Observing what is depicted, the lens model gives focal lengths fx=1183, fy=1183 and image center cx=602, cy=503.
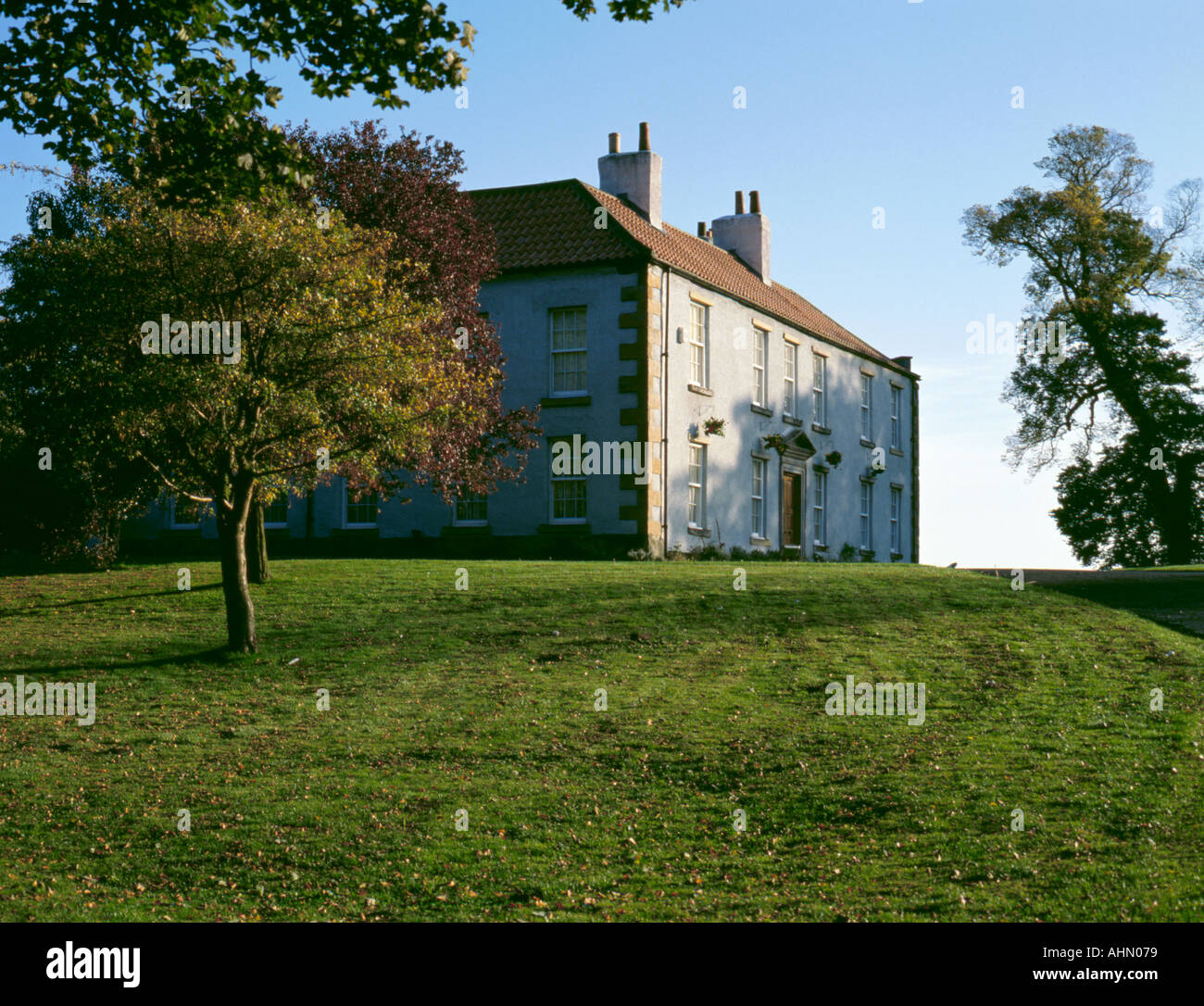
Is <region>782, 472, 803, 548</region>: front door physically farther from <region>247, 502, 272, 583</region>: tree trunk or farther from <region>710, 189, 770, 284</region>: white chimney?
<region>247, 502, 272, 583</region>: tree trunk

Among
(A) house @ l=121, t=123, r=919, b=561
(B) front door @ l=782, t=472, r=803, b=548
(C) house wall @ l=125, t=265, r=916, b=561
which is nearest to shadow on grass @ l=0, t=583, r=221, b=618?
(C) house wall @ l=125, t=265, r=916, b=561

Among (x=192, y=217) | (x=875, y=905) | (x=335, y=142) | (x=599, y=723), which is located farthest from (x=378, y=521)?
(x=875, y=905)

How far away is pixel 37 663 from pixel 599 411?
666 inches

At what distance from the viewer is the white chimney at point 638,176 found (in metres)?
36.3

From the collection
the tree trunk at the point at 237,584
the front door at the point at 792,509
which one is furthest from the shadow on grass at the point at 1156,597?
the tree trunk at the point at 237,584

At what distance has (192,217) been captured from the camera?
→ 1773 cm

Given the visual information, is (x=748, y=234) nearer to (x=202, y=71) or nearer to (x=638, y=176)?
(x=638, y=176)

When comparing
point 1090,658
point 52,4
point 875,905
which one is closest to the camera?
point 875,905

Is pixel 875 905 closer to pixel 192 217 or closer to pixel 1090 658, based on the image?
pixel 1090 658

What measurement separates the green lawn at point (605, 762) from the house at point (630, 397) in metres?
9.55

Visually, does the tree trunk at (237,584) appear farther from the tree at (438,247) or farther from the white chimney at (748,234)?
the white chimney at (748,234)

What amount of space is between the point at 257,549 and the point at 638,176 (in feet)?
59.7

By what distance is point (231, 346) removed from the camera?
58.7 ft

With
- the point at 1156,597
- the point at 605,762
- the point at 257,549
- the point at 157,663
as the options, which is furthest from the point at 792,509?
the point at 605,762
